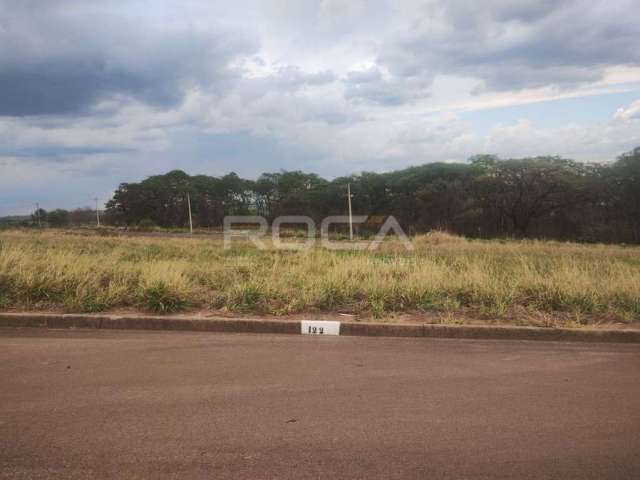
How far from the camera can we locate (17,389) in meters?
4.64

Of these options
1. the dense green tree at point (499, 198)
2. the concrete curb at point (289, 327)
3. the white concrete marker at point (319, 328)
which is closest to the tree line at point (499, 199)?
the dense green tree at point (499, 198)

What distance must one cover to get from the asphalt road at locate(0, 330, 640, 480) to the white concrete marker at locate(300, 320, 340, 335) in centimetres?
51

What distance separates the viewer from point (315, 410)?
4.24 metres

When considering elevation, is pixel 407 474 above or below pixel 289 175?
below

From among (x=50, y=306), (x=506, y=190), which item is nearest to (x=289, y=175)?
(x=506, y=190)

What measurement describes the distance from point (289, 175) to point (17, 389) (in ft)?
262

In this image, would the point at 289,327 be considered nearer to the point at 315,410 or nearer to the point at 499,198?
the point at 315,410

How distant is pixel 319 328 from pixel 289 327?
40 cm

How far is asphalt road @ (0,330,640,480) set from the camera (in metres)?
3.40

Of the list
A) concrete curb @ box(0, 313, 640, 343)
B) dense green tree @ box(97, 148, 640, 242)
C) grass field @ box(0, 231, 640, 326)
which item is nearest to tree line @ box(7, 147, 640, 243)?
dense green tree @ box(97, 148, 640, 242)

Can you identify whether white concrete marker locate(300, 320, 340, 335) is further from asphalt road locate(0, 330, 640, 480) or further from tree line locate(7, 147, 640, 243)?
tree line locate(7, 147, 640, 243)

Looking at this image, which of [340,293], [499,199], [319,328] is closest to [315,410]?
[319,328]

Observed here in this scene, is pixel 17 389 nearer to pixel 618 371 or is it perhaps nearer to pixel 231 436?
pixel 231 436

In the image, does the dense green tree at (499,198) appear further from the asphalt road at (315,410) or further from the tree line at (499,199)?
the asphalt road at (315,410)
